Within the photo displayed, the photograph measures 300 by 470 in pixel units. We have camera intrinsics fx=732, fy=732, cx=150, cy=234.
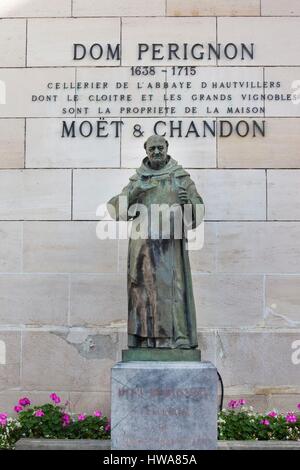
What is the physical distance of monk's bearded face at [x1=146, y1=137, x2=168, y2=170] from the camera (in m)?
7.48

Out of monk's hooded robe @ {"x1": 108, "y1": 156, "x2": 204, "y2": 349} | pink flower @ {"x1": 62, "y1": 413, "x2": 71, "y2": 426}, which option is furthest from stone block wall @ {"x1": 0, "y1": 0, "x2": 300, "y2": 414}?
monk's hooded robe @ {"x1": 108, "y1": 156, "x2": 204, "y2": 349}

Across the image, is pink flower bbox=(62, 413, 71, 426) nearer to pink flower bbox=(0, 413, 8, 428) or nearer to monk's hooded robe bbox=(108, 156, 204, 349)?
pink flower bbox=(0, 413, 8, 428)

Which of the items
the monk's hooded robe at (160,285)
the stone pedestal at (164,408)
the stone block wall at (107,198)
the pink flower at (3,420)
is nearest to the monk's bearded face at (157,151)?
the monk's hooded robe at (160,285)

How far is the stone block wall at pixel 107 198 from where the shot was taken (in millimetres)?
9148

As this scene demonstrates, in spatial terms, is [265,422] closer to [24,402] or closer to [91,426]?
[91,426]

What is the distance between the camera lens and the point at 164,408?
22.6 feet

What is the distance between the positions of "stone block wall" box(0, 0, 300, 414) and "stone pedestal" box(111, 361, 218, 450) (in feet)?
7.14

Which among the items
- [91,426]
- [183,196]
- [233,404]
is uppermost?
[183,196]

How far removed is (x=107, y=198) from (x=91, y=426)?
289 cm

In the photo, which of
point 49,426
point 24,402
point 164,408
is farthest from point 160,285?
point 24,402

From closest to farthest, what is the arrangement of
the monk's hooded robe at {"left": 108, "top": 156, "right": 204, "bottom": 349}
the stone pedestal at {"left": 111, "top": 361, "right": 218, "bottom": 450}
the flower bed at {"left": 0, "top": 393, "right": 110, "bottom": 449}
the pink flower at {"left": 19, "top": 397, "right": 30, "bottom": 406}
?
the stone pedestal at {"left": 111, "top": 361, "right": 218, "bottom": 450}, the monk's hooded robe at {"left": 108, "top": 156, "right": 204, "bottom": 349}, the flower bed at {"left": 0, "top": 393, "right": 110, "bottom": 449}, the pink flower at {"left": 19, "top": 397, "right": 30, "bottom": 406}

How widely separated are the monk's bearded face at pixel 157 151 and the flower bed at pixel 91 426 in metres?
3.04
